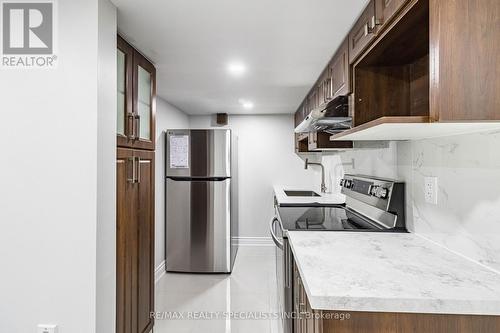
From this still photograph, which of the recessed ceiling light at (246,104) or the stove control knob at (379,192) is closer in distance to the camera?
the stove control knob at (379,192)

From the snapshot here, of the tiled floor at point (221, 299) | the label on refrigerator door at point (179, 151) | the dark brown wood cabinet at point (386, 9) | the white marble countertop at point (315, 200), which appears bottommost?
the tiled floor at point (221, 299)

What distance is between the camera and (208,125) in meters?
5.14

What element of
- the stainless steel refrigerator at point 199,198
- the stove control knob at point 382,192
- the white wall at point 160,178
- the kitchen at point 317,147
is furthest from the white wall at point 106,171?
the stainless steel refrigerator at point 199,198

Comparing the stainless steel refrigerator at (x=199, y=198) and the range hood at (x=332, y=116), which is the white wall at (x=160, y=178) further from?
the range hood at (x=332, y=116)

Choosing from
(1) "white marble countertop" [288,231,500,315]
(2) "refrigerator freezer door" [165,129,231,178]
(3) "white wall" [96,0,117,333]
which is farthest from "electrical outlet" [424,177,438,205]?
(2) "refrigerator freezer door" [165,129,231,178]

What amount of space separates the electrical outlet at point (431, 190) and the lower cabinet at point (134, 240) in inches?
65.8

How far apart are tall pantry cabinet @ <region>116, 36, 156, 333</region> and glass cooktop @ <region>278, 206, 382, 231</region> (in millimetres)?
997

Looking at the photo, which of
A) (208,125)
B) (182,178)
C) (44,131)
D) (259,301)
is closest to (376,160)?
(259,301)

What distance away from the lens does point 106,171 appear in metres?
1.55

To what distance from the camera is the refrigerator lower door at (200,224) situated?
3793mm

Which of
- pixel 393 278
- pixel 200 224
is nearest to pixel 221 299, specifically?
pixel 200 224

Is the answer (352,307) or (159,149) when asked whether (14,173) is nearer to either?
(352,307)

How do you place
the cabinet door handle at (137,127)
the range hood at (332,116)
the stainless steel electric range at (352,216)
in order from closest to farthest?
the stainless steel electric range at (352,216)
the range hood at (332,116)
the cabinet door handle at (137,127)

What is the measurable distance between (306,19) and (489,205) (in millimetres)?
1259
